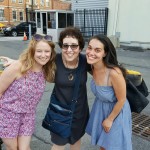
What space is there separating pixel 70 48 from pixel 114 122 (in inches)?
33.4

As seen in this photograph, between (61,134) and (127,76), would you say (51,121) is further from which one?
(127,76)

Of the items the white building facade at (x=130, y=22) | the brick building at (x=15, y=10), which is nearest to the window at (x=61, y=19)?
the white building facade at (x=130, y=22)

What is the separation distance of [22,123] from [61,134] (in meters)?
0.41

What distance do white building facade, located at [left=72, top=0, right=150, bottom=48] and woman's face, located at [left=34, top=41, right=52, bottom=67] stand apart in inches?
483

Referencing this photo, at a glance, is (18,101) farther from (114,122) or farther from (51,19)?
(51,19)

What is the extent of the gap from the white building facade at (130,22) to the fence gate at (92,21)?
0.62m

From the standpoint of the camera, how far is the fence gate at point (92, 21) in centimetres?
1619

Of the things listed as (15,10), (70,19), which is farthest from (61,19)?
(15,10)

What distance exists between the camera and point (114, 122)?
8.18 ft

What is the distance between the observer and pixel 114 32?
1510cm

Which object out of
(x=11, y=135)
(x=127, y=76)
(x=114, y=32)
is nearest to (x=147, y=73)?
(x=127, y=76)

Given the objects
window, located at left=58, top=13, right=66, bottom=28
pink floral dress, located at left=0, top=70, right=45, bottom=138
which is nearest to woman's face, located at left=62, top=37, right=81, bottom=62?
pink floral dress, located at left=0, top=70, right=45, bottom=138

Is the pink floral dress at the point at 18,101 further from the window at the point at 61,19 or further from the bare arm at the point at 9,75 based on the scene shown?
the window at the point at 61,19

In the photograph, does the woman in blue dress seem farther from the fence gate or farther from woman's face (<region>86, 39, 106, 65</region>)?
the fence gate
